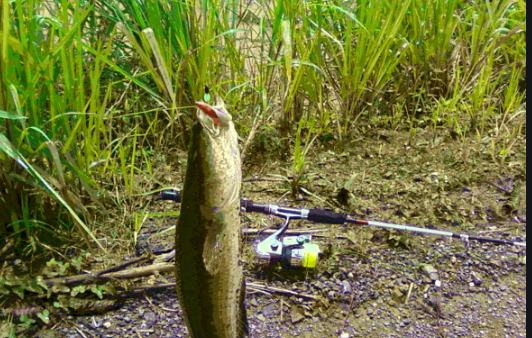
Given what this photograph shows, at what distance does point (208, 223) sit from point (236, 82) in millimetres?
1526

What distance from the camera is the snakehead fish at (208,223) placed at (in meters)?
1.40

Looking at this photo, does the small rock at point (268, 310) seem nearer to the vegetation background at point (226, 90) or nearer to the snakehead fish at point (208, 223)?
the snakehead fish at point (208, 223)

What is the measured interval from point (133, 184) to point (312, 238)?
37.7 inches

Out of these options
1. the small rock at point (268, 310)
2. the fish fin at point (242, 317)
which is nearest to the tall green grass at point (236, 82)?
the small rock at point (268, 310)

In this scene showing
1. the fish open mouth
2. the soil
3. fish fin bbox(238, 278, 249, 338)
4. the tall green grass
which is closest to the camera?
the fish open mouth

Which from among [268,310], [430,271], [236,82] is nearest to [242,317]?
[268,310]

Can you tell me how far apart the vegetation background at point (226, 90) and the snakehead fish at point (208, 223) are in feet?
2.31

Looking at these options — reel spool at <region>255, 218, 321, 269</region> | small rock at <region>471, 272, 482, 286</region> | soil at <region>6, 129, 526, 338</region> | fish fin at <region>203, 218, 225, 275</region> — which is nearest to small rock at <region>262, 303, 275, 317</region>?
soil at <region>6, 129, 526, 338</region>

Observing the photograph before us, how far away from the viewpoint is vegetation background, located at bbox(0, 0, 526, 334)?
207 cm

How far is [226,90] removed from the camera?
114 inches

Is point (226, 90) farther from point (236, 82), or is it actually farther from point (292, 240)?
point (292, 240)

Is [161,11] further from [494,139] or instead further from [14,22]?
[494,139]

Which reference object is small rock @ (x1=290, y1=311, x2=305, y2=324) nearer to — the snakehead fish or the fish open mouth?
the snakehead fish

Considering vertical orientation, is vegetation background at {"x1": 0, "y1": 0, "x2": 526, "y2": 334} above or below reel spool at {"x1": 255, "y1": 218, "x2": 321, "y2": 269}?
above
